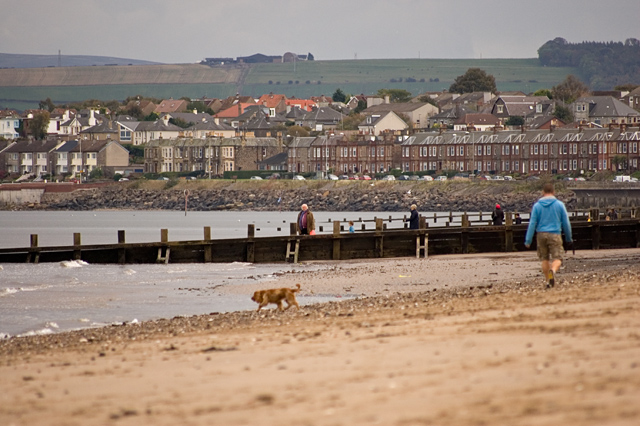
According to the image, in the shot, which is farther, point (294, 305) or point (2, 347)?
point (294, 305)

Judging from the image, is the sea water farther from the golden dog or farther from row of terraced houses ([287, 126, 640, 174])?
row of terraced houses ([287, 126, 640, 174])

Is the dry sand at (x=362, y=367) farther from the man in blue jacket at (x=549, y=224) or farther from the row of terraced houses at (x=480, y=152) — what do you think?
the row of terraced houses at (x=480, y=152)

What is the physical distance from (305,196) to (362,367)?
13561 centimetres

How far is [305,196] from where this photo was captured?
145375 millimetres

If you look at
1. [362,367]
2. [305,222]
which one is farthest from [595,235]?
[362,367]

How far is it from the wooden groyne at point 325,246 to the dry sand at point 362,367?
14.7 metres

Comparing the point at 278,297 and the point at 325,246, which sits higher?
the point at 325,246

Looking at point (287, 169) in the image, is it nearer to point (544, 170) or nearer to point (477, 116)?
point (477, 116)

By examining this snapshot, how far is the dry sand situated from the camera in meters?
7.95

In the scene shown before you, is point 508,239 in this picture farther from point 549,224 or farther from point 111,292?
point 549,224

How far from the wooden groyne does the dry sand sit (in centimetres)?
1473

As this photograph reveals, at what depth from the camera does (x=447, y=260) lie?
3130 centimetres

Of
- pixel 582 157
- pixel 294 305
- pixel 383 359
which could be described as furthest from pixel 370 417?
pixel 582 157

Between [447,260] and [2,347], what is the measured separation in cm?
1828
